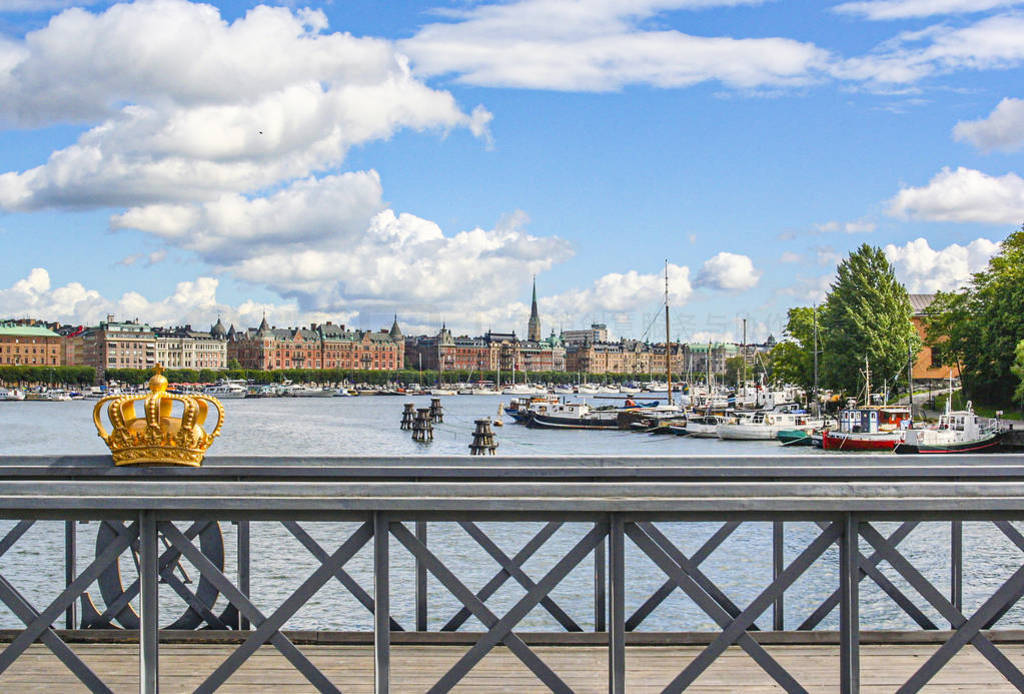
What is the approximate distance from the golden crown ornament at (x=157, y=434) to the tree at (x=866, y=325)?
7855 cm

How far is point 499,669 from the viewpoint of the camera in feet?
27.8

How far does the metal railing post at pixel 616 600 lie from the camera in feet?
20.1

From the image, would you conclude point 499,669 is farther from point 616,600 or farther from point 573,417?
point 573,417

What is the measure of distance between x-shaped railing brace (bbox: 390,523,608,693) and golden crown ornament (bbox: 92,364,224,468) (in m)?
3.18

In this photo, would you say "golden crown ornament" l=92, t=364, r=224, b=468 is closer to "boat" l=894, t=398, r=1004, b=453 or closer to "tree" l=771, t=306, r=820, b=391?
"boat" l=894, t=398, r=1004, b=453

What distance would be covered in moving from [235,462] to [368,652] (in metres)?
2.04

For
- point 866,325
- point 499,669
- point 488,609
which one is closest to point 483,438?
point 866,325

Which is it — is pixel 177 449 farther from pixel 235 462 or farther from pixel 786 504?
pixel 786 504

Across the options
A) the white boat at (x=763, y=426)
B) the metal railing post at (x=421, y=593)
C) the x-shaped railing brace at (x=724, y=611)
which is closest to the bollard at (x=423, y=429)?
the white boat at (x=763, y=426)

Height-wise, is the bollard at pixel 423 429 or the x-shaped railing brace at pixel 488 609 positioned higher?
the x-shaped railing brace at pixel 488 609

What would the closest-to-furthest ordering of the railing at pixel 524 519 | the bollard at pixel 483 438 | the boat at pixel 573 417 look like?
the railing at pixel 524 519 < the bollard at pixel 483 438 < the boat at pixel 573 417

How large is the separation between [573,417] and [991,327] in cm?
3955

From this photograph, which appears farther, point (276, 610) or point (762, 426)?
point (762, 426)

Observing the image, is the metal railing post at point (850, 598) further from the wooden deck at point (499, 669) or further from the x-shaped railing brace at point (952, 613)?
the wooden deck at point (499, 669)
